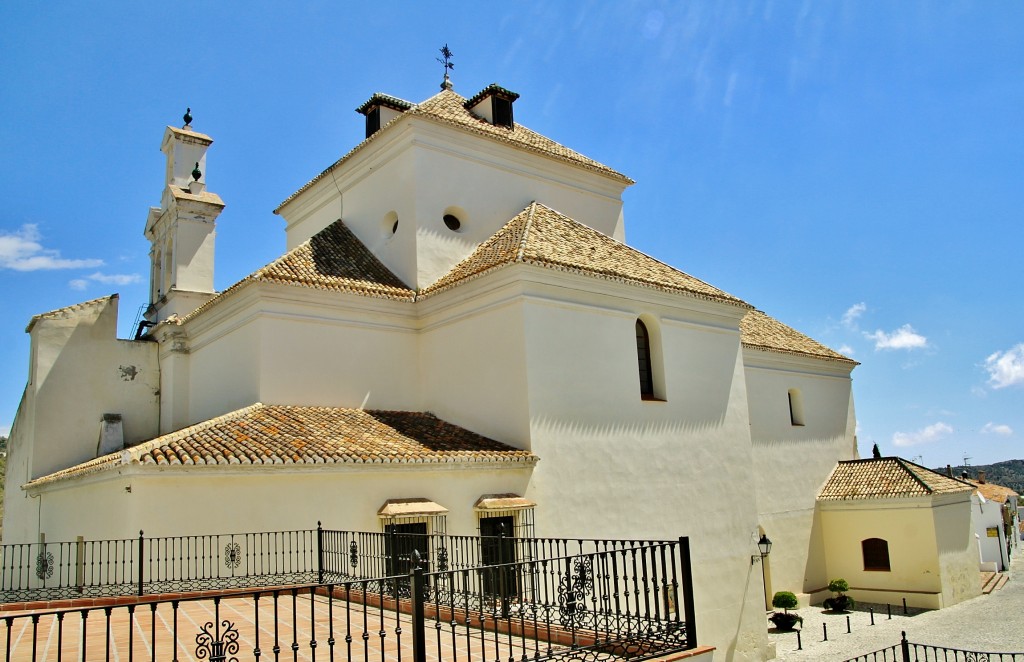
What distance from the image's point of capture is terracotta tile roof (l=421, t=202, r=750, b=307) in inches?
548

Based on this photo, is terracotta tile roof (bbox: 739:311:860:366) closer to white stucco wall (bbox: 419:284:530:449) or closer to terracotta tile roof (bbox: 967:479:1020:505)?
white stucco wall (bbox: 419:284:530:449)

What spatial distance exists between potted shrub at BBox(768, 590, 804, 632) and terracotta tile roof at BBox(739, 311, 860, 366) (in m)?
6.20

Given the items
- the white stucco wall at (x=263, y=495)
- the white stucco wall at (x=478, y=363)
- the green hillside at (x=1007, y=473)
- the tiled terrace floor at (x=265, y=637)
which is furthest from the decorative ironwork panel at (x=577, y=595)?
the green hillside at (x=1007, y=473)

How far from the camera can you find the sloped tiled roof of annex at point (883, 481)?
814 inches

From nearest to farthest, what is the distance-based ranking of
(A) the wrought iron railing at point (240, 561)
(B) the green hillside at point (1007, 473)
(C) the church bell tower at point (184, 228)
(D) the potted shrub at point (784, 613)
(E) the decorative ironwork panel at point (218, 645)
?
(E) the decorative ironwork panel at point (218, 645), (A) the wrought iron railing at point (240, 561), (C) the church bell tower at point (184, 228), (D) the potted shrub at point (784, 613), (B) the green hillside at point (1007, 473)

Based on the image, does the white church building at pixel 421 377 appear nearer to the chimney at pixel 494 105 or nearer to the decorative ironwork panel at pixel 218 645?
the chimney at pixel 494 105

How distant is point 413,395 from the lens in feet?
50.6

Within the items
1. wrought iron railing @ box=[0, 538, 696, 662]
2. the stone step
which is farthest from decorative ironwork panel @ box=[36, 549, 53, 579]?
the stone step

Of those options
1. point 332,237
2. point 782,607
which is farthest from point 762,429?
point 332,237

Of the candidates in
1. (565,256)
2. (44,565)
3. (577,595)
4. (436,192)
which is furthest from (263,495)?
(436,192)

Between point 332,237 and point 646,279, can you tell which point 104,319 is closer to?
point 332,237

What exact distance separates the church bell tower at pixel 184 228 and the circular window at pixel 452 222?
5823mm

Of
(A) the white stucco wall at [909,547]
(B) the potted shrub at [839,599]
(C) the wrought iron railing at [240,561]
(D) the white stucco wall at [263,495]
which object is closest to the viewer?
(C) the wrought iron railing at [240,561]

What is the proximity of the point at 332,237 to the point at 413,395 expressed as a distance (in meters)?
4.17
